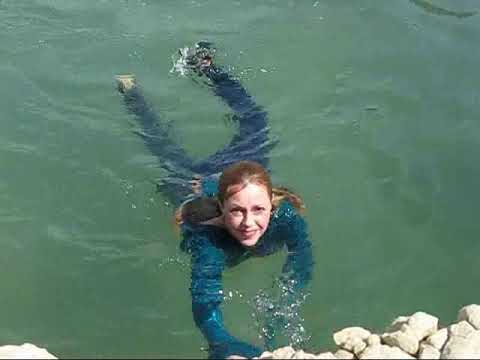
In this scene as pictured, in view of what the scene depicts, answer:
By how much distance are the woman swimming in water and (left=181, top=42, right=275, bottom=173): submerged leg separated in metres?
0.01

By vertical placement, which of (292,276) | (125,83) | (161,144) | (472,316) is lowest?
(472,316)

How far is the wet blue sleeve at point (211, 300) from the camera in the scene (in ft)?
13.9

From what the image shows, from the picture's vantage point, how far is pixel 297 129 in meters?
6.91

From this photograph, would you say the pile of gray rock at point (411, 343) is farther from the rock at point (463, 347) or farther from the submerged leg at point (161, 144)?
the submerged leg at point (161, 144)

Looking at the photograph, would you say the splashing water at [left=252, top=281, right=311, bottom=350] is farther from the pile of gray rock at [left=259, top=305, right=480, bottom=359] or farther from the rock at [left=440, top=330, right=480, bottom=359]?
the rock at [left=440, top=330, right=480, bottom=359]

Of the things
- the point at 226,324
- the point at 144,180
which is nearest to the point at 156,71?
the point at 144,180

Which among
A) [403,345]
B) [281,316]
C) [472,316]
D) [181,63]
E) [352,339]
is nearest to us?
[403,345]

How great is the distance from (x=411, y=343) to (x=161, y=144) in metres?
3.28

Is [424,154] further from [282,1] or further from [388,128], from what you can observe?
[282,1]

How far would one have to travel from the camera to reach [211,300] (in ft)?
15.5

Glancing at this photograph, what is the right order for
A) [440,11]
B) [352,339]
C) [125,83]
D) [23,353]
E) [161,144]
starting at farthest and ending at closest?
1. [440,11]
2. [125,83]
3. [161,144]
4. [352,339]
5. [23,353]

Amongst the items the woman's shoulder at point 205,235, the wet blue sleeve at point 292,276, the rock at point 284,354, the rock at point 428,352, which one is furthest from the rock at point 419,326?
the woman's shoulder at point 205,235

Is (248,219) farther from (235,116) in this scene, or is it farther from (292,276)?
(235,116)

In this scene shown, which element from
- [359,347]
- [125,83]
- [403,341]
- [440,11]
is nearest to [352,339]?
[359,347]
